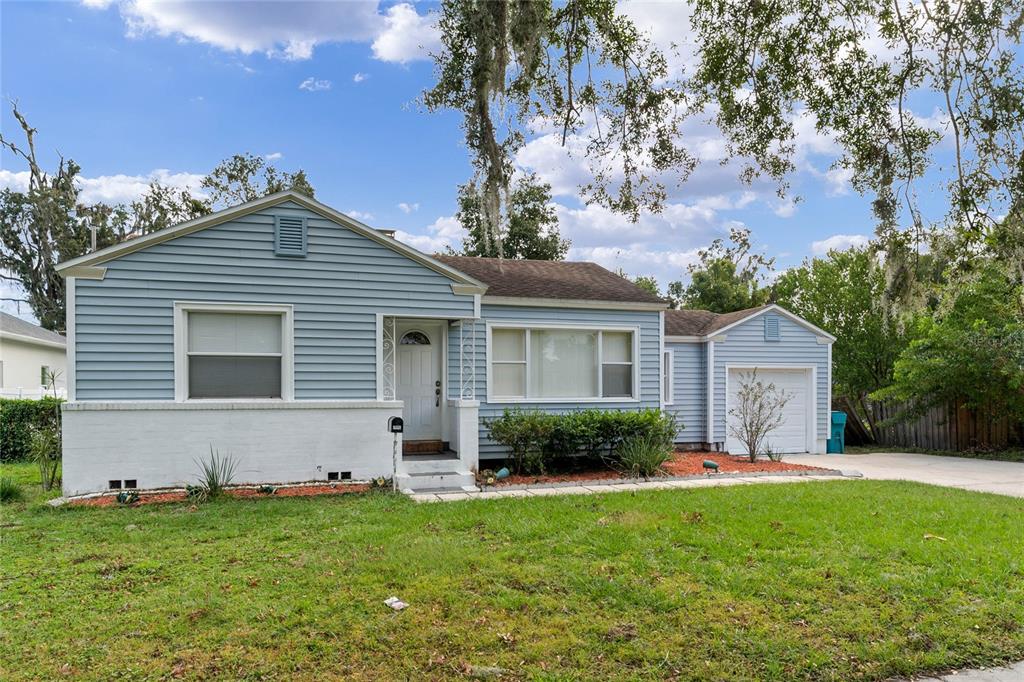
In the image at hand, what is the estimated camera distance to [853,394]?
690 inches

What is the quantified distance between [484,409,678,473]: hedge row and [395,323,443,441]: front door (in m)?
1.11

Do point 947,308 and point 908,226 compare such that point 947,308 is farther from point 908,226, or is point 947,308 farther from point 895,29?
point 895,29

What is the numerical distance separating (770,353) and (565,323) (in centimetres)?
549

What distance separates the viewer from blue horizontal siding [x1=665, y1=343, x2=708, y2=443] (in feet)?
43.7

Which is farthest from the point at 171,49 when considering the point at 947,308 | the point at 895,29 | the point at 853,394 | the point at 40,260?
the point at 40,260

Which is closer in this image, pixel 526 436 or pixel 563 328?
pixel 526 436

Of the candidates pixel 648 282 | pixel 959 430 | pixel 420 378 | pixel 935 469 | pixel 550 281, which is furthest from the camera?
pixel 648 282

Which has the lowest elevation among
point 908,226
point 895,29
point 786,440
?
point 786,440

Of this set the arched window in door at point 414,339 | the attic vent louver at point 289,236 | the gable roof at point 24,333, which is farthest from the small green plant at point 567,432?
the gable roof at point 24,333

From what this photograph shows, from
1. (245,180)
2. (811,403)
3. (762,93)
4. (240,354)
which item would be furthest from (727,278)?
(762,93)

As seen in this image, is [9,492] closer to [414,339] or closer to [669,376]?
[414,339]

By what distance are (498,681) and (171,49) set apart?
9611 millimetres

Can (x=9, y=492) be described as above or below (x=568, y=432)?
below

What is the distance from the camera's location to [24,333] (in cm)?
1911
